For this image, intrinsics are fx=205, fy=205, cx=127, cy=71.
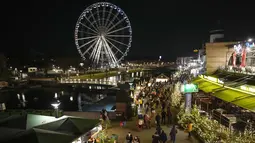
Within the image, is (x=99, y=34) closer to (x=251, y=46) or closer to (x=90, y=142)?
(x=251, y=46)

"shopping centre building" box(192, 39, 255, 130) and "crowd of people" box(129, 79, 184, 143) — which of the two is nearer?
"crowd of people" box(129, 79, 184, 143)

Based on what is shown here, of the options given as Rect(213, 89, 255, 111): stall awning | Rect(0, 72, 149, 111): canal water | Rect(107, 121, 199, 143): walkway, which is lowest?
Rect(0, 72, 149, 111): canal water

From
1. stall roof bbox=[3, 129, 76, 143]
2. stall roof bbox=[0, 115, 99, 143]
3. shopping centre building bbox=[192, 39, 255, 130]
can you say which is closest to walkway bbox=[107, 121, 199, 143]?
shopping centre building bbox=[192, 39, 255, 130]

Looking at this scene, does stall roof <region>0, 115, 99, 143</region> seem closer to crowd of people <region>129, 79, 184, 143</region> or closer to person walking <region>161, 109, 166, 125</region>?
crowd of people <region>129, 79, 184, 143</region>

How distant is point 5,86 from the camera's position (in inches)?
1934

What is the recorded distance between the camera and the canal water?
37250 mm

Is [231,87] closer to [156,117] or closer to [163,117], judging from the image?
[163,117]

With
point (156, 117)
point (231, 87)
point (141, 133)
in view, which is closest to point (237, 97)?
point (231, 87)

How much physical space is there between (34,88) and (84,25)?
20599 millimetres

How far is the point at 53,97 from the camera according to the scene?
4300 centimetres

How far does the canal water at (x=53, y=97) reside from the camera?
3725 cm

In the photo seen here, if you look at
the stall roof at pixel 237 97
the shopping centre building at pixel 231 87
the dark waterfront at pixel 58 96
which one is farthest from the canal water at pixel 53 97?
the stall roof at pixel 237 97

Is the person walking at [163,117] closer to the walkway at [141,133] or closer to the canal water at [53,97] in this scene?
the walkway at [141,133]

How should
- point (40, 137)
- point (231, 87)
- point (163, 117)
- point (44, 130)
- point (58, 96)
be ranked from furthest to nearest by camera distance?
point (58, 96), point (231, 87), point (163, 117), point (44, 130), point (40, 137)
